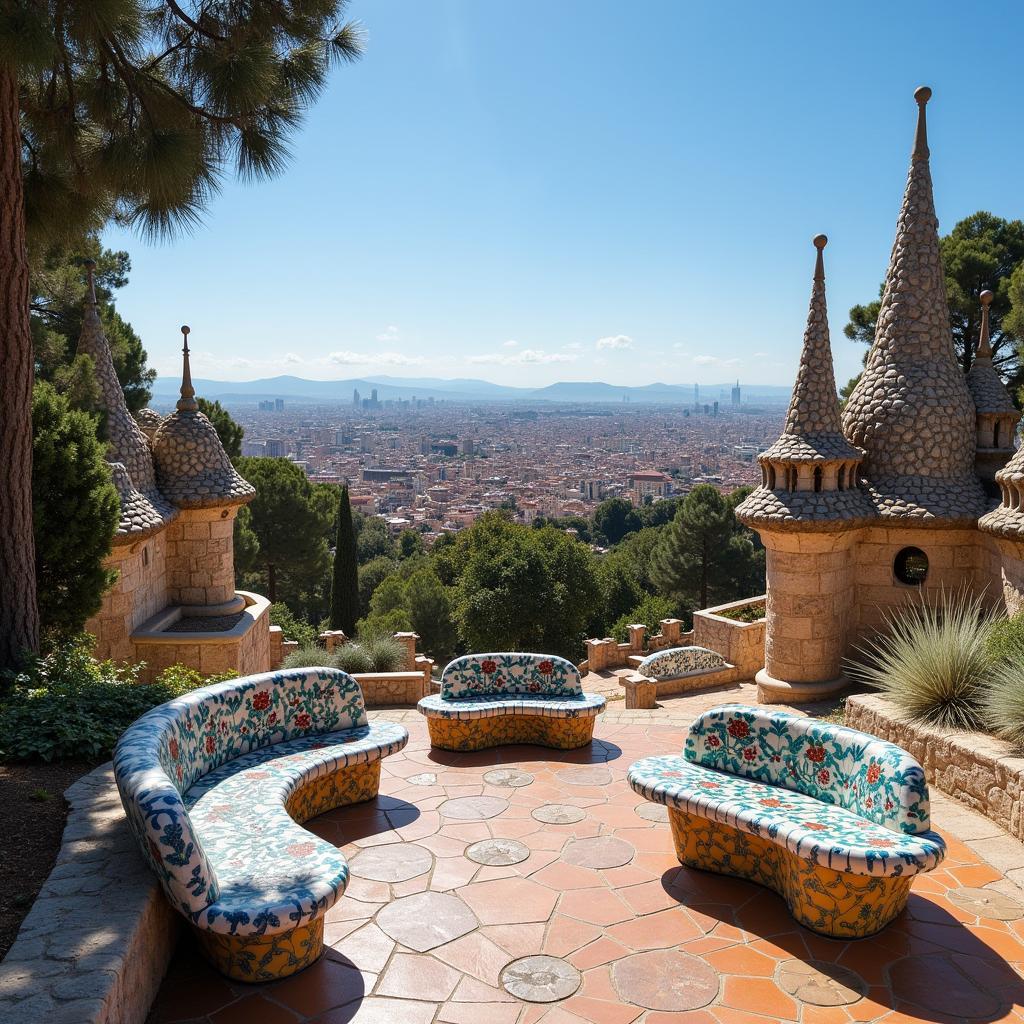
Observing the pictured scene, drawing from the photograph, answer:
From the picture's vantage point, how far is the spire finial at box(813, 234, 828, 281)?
10.2 m

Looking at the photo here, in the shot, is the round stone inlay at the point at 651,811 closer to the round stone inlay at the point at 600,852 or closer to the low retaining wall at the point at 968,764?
the round stone inlay at the point at 600,852

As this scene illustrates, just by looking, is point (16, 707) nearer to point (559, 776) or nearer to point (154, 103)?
point (559, 776)

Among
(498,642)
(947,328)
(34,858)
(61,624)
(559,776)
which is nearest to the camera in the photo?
(34,858)

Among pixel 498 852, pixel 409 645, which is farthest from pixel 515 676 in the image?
pixel 409 645

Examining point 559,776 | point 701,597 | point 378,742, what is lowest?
point 701,597

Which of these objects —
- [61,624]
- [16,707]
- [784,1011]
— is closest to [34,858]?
[16,707]

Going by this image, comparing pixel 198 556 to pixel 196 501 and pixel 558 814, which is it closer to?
pixel 196 501

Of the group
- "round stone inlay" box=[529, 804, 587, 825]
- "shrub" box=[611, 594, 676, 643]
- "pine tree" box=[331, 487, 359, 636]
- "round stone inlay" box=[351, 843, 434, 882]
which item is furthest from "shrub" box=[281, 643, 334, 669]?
"shrub" box=[611, 594, 676, 643]

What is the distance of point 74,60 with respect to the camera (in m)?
7.61

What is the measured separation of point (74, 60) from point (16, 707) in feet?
18.3

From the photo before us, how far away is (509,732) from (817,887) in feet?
11.3

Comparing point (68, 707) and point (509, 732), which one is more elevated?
point (68, 707)

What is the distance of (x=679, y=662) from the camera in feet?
42.4

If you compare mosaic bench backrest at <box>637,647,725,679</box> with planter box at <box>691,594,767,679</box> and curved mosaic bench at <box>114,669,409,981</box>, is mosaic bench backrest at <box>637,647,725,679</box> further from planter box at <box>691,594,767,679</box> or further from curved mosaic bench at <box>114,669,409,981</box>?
curved mosaic bench at <box>114,669,409,981</box>
